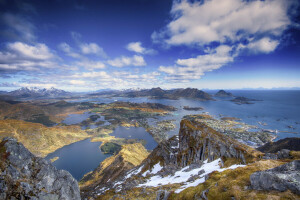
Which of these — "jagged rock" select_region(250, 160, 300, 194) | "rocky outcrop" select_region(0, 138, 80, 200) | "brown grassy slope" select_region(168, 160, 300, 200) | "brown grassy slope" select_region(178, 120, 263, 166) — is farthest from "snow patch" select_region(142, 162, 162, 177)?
"jagged rock" select_region(250, 160, 300, 194)

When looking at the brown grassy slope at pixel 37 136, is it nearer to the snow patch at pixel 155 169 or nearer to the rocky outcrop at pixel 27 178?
the snow patch at pixel 155 169

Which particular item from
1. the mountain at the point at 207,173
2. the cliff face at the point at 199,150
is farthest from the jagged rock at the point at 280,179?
the cliff face at the point at 199,150

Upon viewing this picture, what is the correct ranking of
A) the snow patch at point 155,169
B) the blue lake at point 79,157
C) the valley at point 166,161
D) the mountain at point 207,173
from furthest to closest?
the blue lake at point 79,157 < the snow patch at point 155,169 < the valley at point 166,161 < the mountain at point 207,173

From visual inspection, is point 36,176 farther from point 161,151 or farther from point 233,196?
point 161,151

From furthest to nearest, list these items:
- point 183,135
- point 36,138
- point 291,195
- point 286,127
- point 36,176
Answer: point 286,127, point 36,138, point 183,135, point 36,176, point 291,195

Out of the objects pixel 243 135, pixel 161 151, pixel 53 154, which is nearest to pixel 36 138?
pixel 53 154

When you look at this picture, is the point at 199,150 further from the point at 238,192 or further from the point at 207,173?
the point at 238,192

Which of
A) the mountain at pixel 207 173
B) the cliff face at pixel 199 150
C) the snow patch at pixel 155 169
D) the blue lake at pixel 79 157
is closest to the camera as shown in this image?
the mountain at pixel 207 173
